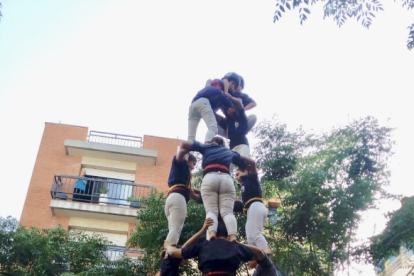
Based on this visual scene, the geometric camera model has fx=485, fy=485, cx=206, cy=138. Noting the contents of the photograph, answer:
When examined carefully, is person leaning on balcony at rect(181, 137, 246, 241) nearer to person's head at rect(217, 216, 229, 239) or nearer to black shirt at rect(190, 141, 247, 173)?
black shirt at rect(190, 141, 247, 173)

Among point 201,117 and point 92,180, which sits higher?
point 92,180

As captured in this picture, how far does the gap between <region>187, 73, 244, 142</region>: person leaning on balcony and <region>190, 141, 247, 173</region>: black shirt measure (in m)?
0.51

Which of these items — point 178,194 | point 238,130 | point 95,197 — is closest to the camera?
point 178,194

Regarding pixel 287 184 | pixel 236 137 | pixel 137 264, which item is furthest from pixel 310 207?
pixel 236 137

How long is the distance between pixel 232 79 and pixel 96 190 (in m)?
11.6

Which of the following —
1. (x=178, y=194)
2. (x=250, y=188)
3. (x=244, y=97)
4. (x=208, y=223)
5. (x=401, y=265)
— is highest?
(x=244, y=97)

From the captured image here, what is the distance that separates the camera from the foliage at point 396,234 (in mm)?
11227

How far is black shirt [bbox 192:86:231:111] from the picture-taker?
6953mm

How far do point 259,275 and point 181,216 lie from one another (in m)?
1.22

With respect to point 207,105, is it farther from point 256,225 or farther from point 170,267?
point 170,267

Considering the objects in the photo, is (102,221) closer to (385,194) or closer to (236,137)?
(385,194)

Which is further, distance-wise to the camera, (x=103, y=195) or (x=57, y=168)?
(x=57, y=168)

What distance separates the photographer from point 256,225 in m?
6.09

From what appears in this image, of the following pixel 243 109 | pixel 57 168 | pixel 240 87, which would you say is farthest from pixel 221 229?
pixel 57 168
